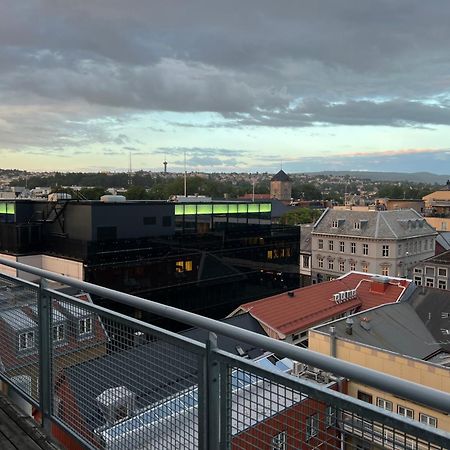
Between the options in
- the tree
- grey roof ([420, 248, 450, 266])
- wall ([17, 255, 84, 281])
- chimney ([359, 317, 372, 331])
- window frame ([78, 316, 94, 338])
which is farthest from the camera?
the tree

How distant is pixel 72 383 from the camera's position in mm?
3602

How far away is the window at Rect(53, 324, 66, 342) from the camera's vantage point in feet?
12.2

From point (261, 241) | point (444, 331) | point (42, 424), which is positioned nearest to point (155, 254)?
point (261, 241)

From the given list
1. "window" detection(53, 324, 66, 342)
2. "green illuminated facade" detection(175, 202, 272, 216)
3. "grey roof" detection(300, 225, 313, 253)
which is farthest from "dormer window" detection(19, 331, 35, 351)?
"grey roof" detection(300, 225, 313, 253)

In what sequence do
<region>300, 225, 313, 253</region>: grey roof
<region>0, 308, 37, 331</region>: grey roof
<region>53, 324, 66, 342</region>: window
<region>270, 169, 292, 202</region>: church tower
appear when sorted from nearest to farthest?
<region>53, 324, 66, 342</region>: window, <region>0, 308, 37, 331</region>: grey roof, <region>300, 225, 313, 253</region>: grey roof, <region>270, 169, 292, 202</region>: church tower

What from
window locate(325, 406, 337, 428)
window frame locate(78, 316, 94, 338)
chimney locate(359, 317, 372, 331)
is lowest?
chimney locate(359, 317, 372, 331)

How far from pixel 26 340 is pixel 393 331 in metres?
21.0

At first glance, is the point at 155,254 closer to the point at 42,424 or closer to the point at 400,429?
the point at 42,424

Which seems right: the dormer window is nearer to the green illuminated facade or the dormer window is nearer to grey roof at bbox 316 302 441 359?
grey roof at bbox 316 302 441 359

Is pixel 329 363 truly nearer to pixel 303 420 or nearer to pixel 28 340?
pixel 303 420

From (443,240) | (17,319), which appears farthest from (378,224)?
(17,319)

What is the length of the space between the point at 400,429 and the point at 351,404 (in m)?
0.19

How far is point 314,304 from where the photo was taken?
27.5 m

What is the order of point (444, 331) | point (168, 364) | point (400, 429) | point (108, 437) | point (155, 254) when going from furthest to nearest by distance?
1. point (155, 254)
2. point (444, 331)
3. point (108, 437)
4. point (168, 364)
5. point (400, 429)
